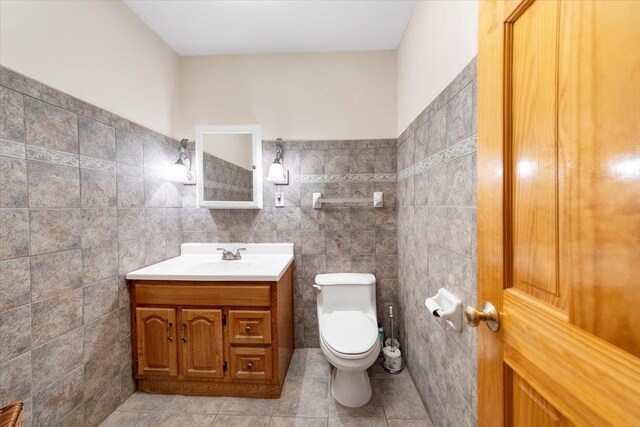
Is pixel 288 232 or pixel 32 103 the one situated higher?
pixel 32 103

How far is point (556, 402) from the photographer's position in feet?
1.56

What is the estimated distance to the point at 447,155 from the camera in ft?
4.07

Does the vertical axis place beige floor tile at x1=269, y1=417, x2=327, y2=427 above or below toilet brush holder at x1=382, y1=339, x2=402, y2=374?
below

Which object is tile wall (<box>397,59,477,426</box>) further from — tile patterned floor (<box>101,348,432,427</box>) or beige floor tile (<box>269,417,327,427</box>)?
beige floor tile (<box>269,417,327,427</box>)

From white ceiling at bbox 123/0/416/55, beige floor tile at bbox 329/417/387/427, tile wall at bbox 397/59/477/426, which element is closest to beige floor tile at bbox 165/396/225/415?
beige floor tile at bbox 329/417/387/427

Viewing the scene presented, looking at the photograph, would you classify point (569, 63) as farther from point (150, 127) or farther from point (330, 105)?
point (150, 127)

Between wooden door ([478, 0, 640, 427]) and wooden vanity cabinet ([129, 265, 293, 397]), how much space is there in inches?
49.6

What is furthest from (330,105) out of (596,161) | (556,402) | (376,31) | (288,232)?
(556,402)

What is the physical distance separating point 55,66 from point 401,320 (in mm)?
2623

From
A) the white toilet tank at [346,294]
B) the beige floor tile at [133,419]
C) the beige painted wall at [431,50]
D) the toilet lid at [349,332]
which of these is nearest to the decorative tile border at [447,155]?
the beige painted wall at [431,50]

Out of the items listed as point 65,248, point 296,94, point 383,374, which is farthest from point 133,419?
point 296,94

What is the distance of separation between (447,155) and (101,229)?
1.92m

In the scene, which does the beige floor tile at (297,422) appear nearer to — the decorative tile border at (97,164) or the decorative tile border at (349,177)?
the decorative tile border at (349,177)

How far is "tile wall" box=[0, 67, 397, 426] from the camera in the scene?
1114 millimetres
